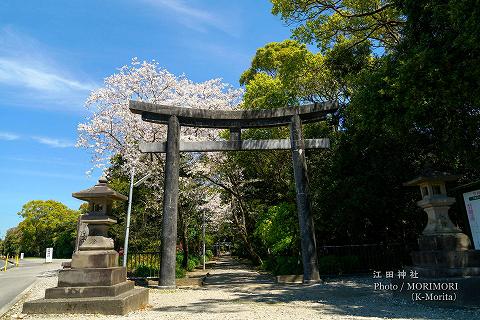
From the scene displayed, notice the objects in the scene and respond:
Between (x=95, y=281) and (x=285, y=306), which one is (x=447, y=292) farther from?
(x=95, y=281)

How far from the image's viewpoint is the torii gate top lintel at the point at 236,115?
11867mm

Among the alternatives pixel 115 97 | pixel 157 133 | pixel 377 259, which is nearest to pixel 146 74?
pixel 115 97

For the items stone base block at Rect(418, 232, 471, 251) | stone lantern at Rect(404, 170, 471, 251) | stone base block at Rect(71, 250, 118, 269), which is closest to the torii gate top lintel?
stone lantern at Rect(404, 170, 471, 251)

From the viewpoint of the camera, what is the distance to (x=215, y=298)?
29.5 ft

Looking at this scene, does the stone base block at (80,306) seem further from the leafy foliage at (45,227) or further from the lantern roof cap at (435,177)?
the leafy foliage at (45,227)

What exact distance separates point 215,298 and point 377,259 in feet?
26.9

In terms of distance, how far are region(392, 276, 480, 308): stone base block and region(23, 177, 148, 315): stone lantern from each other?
638cm

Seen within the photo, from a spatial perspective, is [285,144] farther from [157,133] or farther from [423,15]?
[157,133]

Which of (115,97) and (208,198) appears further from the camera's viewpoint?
(208,198)

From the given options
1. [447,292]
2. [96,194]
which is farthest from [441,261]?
[96,194]

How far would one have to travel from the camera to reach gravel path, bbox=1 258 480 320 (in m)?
6.38

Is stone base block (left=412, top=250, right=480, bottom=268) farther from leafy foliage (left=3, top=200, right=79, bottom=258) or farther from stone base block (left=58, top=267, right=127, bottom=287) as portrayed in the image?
leafy foliage (left=3, top=200, right=79, bottom=258)

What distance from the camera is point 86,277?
731cm

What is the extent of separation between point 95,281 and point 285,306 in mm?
4237
